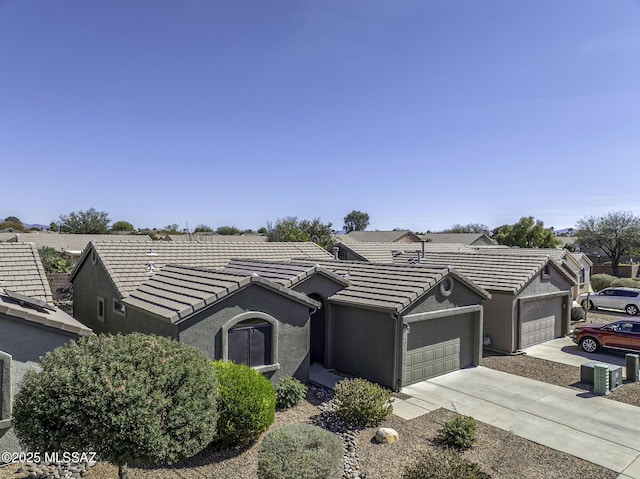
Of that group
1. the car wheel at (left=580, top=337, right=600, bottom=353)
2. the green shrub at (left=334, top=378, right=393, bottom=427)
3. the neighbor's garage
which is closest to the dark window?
the green shrub at (left=334, top=378, right=393, bottom=427)

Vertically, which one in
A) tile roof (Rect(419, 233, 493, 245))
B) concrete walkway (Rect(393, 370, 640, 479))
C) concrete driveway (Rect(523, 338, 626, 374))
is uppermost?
tile roof (Rect(419, 233, 493, 245))

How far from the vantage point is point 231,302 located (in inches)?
437

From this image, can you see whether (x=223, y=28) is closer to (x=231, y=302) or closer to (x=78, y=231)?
(x=231, y=302)

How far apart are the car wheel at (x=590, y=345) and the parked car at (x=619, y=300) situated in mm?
9195

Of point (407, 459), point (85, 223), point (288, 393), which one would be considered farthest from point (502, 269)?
point (85, 223)

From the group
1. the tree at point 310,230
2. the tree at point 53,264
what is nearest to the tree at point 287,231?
the tree at point 310,230

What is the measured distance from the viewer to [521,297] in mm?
17359

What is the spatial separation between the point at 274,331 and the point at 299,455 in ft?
16.9

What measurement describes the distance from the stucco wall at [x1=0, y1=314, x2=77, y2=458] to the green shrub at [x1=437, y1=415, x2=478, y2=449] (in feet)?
28.7

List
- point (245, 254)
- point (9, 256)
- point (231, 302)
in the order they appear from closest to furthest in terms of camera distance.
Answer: point (231, 302)
point (9, 256)
point (245, 254)

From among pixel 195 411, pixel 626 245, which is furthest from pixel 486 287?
pixel 626 245

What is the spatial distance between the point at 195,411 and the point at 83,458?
296 cm

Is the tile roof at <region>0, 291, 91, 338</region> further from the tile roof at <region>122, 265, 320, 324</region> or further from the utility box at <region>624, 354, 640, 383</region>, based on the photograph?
the utility box at <region>624, 354, 640, 383</region>

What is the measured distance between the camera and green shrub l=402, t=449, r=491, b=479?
641 centimetres
